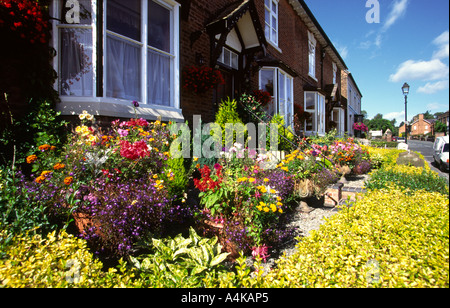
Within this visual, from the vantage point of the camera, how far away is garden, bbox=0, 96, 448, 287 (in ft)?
5.12

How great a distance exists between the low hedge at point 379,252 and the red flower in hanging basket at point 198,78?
14.8 ft

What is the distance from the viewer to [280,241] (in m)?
3.30

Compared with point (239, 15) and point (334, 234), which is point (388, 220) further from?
point (239, 15)

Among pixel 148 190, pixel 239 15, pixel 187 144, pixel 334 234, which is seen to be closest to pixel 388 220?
pixel 334 234

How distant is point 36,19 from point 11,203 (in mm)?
2888

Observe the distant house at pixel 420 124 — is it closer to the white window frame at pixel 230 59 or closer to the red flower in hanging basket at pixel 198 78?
the red flower in hanging basket at pixel 198 78

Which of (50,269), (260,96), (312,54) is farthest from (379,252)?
(312,54)

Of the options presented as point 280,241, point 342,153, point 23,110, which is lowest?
point 280,241

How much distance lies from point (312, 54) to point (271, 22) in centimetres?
586

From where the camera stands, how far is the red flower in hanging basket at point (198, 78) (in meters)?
5.69

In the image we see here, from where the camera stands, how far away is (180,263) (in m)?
2.26

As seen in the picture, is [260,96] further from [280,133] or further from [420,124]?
[420,124]

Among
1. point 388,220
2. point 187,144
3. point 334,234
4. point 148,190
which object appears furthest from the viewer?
point 187,144
